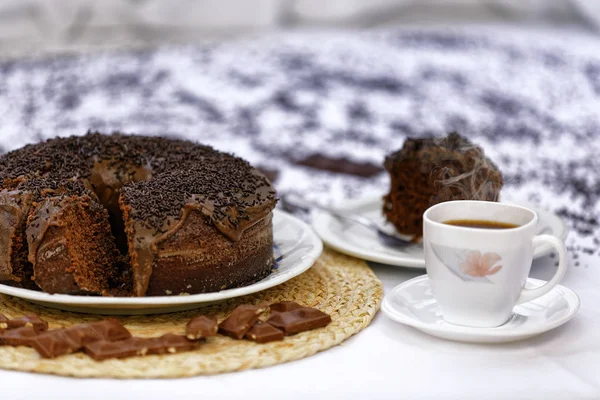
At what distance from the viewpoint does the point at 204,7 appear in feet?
26.1

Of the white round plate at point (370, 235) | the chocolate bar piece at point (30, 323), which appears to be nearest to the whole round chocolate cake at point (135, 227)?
the chocolate bar piece at point (30, 323)

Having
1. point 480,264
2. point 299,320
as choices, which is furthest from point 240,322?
point 480,264

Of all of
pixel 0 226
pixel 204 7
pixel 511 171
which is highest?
pixel 204 7

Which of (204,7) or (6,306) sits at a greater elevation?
(204,7)

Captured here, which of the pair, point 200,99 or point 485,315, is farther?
point 200,99

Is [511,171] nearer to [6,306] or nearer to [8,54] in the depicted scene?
[6,306]

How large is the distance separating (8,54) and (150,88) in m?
1.63

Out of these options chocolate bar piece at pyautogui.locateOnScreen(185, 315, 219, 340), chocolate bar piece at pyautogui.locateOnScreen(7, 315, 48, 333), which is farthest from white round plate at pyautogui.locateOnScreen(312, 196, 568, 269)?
chocolate bar piece at pyautogui.locateOnScreen(7, 315, 48, 333)

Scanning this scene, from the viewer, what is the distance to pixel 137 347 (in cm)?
212

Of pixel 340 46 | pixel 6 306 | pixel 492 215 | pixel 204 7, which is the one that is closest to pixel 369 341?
pixel 492 215

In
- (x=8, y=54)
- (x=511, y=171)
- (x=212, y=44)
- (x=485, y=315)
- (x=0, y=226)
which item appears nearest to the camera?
(x=485, y=315)

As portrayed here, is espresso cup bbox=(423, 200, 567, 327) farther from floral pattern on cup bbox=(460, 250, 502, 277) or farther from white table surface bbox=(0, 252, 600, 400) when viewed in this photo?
white table surface bbox=(0, 252, 600, 400)

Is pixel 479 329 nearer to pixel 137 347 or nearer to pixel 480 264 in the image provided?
pixel 480 264

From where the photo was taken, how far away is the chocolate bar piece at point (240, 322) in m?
2.26
